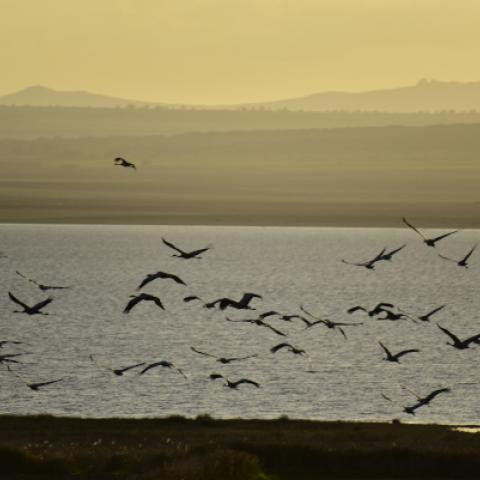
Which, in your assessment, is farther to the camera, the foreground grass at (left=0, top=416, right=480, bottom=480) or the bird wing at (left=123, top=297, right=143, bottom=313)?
the bird wing at (left=123, top=297, right=143, bottom=313)

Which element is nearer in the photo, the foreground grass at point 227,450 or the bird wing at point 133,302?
the foreground grass at point 227,450

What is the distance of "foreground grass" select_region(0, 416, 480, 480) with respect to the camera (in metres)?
40.2

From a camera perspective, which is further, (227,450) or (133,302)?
(133,302)

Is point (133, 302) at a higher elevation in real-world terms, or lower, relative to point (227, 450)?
higher

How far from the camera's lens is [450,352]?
12488cm

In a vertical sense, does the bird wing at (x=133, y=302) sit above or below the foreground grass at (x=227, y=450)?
above

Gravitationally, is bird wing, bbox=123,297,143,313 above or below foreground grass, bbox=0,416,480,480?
above

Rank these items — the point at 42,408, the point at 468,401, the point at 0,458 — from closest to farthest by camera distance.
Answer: the point at 0,458
the point at 42,408
the point at 468,401

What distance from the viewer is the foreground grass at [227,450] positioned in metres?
40.2

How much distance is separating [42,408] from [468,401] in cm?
2416

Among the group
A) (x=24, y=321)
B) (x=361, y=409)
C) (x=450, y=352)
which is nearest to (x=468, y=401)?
(x=361, y=409)

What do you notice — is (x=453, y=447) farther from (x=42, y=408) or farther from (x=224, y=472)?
(x=42, y=408)

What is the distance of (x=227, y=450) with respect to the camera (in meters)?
39.7

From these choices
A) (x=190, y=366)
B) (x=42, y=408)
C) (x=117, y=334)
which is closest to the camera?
(x=42, y=408)
